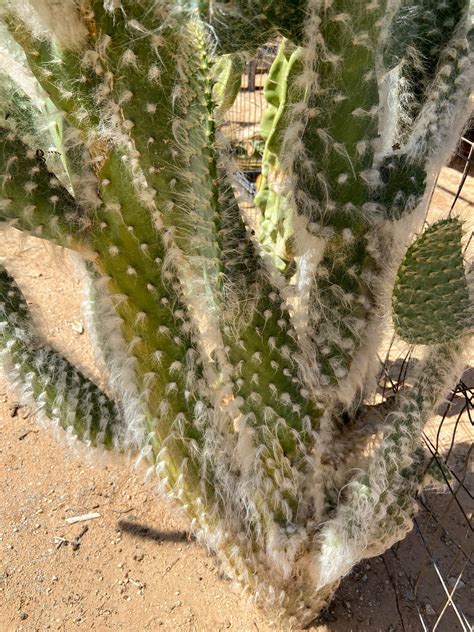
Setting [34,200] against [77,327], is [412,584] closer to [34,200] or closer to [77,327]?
[34,200]

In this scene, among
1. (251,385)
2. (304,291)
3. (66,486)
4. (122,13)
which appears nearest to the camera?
(122,13)

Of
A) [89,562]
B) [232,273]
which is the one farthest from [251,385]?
[89,562]

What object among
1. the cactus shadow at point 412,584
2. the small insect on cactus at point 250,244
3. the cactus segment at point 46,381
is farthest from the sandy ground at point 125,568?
the small insect on cactus at point 250,244

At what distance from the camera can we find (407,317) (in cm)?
101

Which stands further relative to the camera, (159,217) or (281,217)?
(281,217)

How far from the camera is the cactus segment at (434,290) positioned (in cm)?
93

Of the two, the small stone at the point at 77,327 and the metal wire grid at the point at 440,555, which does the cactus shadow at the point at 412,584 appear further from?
the small stone at the point at 77,327

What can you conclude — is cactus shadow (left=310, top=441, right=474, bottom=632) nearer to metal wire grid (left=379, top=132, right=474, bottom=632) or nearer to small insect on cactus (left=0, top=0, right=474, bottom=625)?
metal wire grid (left=379, top=132, right=474, bottom=632)

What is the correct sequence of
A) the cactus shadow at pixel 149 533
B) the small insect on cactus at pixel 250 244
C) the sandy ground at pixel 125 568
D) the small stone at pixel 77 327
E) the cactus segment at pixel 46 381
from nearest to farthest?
the small insect on cactus at pixel 250 244, the cactus segment at pixel 46 381, the sandy ground at pixel 125 568, the cactus shadow at pixel 149 533, the small stone at pixel 77 327

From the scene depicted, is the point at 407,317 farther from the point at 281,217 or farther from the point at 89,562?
the point at 89,562

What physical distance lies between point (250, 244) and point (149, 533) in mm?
1347

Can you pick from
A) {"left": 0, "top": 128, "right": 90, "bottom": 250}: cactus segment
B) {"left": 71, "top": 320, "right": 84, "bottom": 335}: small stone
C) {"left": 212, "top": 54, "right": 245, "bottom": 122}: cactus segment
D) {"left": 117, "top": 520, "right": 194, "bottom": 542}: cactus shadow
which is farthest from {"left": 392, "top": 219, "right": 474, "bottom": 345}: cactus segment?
{"left": 71, "top": 320, "right": 84, "bottom": 335}: small stone

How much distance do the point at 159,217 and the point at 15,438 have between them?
1.72 meters

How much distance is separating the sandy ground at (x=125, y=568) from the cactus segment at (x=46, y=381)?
0.35 ft
